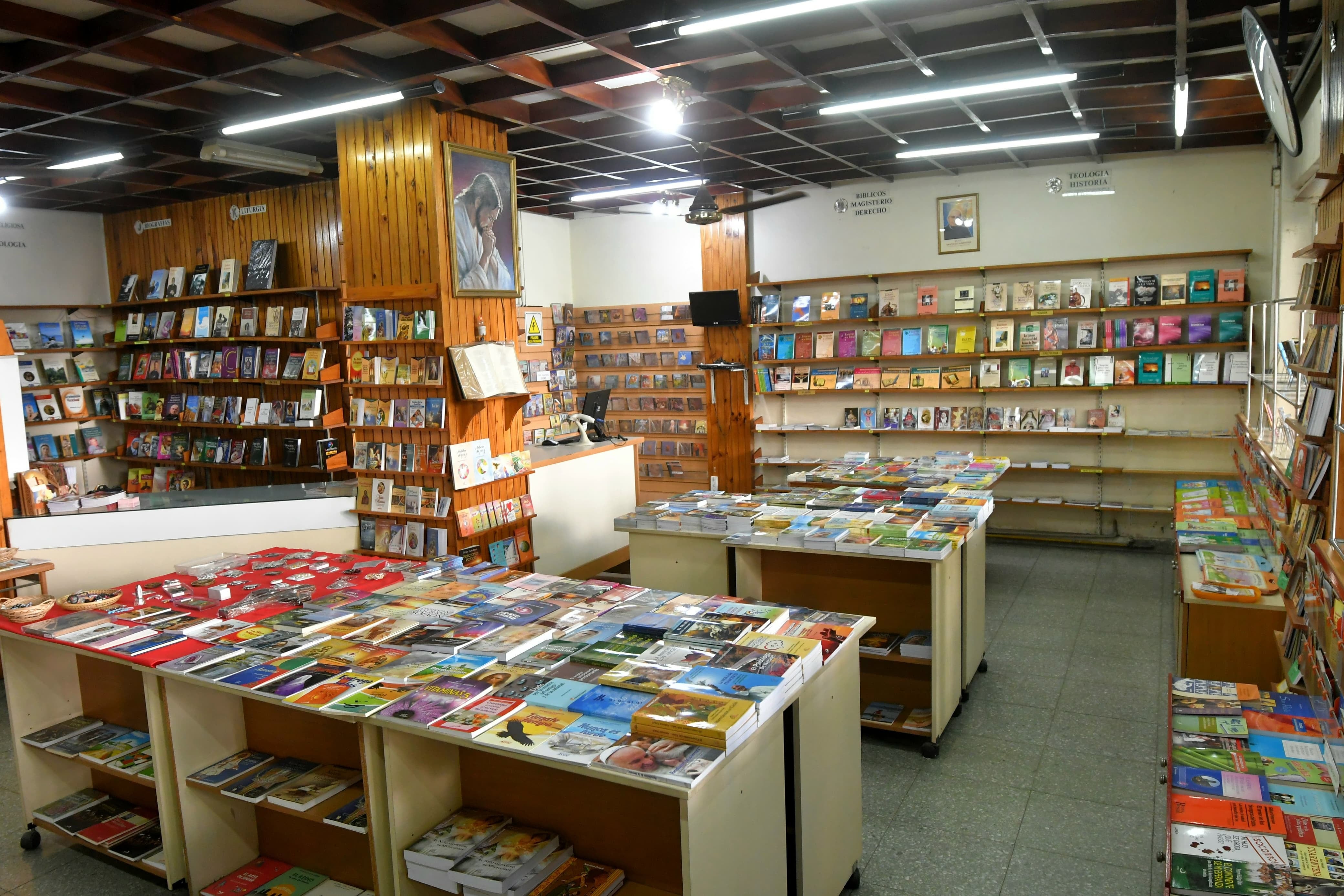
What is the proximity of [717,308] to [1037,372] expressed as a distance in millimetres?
3479

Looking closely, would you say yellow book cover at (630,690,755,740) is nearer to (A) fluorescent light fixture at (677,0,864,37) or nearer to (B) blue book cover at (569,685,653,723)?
(B) blue book cover at (569,685,653,723)

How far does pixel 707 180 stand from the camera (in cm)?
875

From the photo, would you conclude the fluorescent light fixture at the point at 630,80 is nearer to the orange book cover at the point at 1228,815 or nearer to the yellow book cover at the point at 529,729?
the yellow book cover at the point at 529,729

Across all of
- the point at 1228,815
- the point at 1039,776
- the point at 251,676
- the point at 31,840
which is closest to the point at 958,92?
the point at 1039,776

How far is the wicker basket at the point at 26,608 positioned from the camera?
135 inches

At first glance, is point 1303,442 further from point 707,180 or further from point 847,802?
point 707,180

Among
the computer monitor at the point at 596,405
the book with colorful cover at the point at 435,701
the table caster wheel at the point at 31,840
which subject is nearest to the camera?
the book with colorful cover at the point at 435,701

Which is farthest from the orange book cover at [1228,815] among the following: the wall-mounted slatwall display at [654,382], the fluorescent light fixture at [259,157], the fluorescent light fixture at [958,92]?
the wall-mounted slatwall display at [654,382]

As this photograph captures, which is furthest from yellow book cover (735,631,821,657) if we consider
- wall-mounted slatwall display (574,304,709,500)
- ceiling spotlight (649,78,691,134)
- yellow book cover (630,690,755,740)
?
wall-mounted slatwall display (574,304,709,500)

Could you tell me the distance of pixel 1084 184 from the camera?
802cm

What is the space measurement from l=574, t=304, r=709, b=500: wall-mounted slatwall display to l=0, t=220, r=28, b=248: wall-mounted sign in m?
5.88

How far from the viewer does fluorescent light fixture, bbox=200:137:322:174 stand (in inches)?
225

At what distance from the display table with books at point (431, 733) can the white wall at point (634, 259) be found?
6.99 m

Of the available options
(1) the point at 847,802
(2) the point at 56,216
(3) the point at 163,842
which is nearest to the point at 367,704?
(3) the point at 163,842
